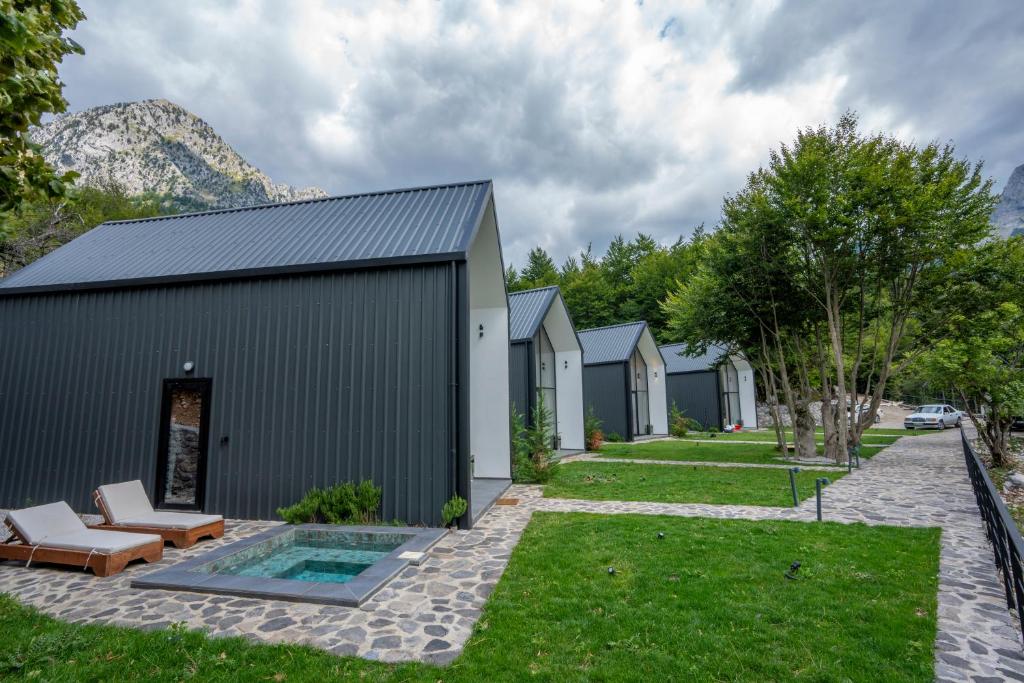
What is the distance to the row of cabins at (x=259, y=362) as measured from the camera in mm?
7121

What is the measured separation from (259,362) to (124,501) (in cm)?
253

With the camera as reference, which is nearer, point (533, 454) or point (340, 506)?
point (340, 506)

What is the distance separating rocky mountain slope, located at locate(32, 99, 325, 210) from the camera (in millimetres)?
58250

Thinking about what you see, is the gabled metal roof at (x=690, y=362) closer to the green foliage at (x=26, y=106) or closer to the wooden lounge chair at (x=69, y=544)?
the wooden lounge chair at (x=69, y=544)

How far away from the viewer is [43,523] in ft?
18.6

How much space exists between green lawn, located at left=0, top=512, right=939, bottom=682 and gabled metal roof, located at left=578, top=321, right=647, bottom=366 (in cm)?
1555

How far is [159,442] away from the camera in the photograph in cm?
793

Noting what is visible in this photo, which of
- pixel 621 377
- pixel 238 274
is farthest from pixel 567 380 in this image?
pixel 238 274

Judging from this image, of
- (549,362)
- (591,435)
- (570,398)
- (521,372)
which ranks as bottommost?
(591,435)

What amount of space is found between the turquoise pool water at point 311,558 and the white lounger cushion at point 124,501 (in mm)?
2226

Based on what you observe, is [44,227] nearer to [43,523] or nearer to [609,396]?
[43,523]

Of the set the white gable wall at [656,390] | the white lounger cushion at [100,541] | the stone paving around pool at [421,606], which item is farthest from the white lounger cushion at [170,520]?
the white gable wall at [656,390]

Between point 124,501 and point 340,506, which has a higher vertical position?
point 124,501

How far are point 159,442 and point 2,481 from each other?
3.31m
